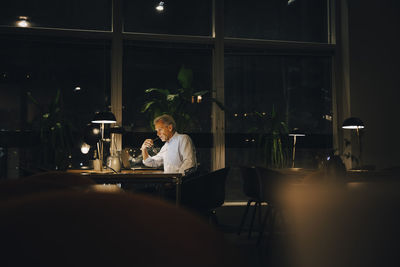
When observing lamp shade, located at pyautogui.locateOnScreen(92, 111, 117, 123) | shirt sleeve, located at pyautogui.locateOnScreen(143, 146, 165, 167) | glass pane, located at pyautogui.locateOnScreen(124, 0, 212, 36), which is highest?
glass pane, located at pyautogui.locateOnScreen(124, 0, 212, 36)

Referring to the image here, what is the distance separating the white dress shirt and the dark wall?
2.99 meters

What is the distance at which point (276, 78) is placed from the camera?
5.97 m

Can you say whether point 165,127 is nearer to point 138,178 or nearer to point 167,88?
point 138,178

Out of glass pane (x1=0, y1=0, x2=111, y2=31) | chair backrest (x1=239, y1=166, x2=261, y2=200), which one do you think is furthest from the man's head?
glass pane (x1=0, y1=0, x2=111, y2=31)

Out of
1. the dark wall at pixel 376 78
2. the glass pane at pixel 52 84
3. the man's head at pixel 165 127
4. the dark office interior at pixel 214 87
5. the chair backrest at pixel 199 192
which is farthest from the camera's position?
the dark wall at pixel 376 78

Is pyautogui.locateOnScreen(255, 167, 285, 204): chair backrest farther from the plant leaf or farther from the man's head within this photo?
the plant leaf

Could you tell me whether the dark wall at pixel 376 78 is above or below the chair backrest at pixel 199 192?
above

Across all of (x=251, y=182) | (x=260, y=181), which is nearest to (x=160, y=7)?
(x=251, y=182)

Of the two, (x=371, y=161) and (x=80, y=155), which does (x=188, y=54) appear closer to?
(x=80, y=155)

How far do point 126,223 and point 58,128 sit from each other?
15.9ft

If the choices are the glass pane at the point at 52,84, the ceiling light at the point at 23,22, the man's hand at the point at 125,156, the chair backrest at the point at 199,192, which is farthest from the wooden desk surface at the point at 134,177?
the ceiling light at the point at 23,22

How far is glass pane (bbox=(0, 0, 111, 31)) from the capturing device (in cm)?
536

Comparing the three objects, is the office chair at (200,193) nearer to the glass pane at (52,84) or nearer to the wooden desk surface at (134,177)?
the wooden desk surface at (134,177)

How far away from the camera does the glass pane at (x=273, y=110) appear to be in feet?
18.9
